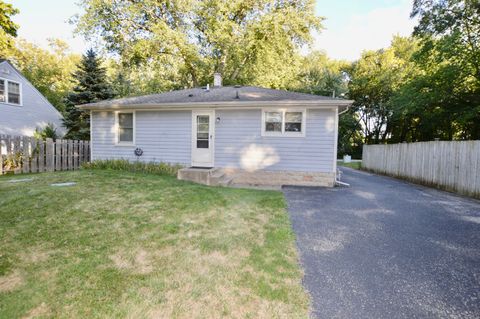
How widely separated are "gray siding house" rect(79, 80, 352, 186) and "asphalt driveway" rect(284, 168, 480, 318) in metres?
2.77

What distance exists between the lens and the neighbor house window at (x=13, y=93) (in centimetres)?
1463

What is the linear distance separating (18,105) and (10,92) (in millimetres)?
802

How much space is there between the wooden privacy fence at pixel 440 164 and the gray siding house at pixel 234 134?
357 centimetres

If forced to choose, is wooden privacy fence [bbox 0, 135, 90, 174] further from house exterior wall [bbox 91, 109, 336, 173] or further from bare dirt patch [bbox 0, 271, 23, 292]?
bare dirt patch [bbox 0, 271, 23, 292]

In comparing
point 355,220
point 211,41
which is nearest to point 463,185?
point 355,220

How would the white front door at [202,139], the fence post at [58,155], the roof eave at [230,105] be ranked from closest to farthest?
the roof eave at [230,105]
the white front door at [202,139]
the fence post at [58,155]

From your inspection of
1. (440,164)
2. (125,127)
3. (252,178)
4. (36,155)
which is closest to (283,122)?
(252,178)

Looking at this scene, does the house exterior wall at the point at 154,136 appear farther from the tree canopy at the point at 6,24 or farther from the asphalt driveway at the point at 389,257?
the asphalt driveway at the point at 389,257

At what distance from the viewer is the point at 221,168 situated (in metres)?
9.45

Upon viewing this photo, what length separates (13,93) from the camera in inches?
585

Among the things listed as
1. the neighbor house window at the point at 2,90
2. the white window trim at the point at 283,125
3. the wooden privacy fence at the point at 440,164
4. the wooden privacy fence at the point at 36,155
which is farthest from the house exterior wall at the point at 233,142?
the neighbor house window at the point at 2,90

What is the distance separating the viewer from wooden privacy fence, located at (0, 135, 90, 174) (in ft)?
30.2

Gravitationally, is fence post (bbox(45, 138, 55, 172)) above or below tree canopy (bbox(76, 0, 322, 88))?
below

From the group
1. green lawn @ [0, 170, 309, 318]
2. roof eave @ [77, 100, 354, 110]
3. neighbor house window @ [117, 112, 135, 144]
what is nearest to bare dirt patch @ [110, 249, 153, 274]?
green lawn @ [0, 170, 309, 318]
